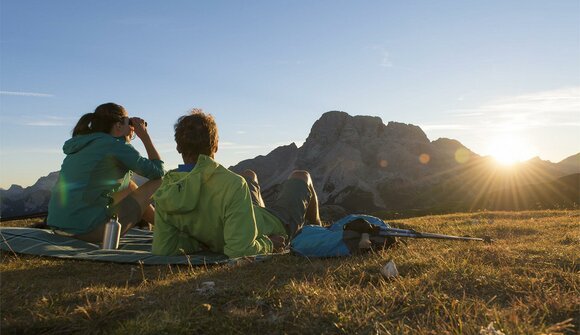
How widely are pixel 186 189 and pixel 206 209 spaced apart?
0.55 m

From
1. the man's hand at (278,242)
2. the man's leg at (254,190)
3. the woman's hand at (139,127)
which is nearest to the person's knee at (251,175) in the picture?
the man's leg at (254,190)

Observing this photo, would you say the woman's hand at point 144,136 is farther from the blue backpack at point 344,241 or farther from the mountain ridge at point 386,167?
the mountain ridge at point 386,167

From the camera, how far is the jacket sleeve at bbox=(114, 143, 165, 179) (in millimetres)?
8859

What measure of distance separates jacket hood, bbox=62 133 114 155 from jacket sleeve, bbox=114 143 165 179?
0.34 meters

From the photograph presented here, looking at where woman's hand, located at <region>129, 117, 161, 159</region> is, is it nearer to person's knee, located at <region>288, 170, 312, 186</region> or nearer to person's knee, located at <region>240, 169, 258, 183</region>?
person's knee, located at <region>240, 169, 258, 183</region>

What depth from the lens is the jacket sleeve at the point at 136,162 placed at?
8.86m

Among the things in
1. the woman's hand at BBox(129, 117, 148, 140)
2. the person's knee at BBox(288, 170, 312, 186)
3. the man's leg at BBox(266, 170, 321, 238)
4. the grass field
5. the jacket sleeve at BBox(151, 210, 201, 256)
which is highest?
the woman's hand at BBox(129, 117, 148, 140)

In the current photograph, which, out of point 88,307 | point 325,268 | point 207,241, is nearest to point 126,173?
point 207,241

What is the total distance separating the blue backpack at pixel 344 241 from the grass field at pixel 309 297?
0.32 meters

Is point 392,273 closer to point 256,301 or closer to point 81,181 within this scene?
point 256,301

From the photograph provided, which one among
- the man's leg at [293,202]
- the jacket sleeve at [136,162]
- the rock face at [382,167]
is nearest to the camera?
the man's leg at [293,202]

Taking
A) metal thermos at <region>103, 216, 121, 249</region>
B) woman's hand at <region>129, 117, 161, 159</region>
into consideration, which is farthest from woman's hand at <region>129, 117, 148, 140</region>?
metal thermos at <region>103, 216, 121, 249</region>

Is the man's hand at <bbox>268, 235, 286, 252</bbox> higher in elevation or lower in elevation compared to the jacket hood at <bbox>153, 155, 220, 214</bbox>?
lower

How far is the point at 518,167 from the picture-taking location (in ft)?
360
